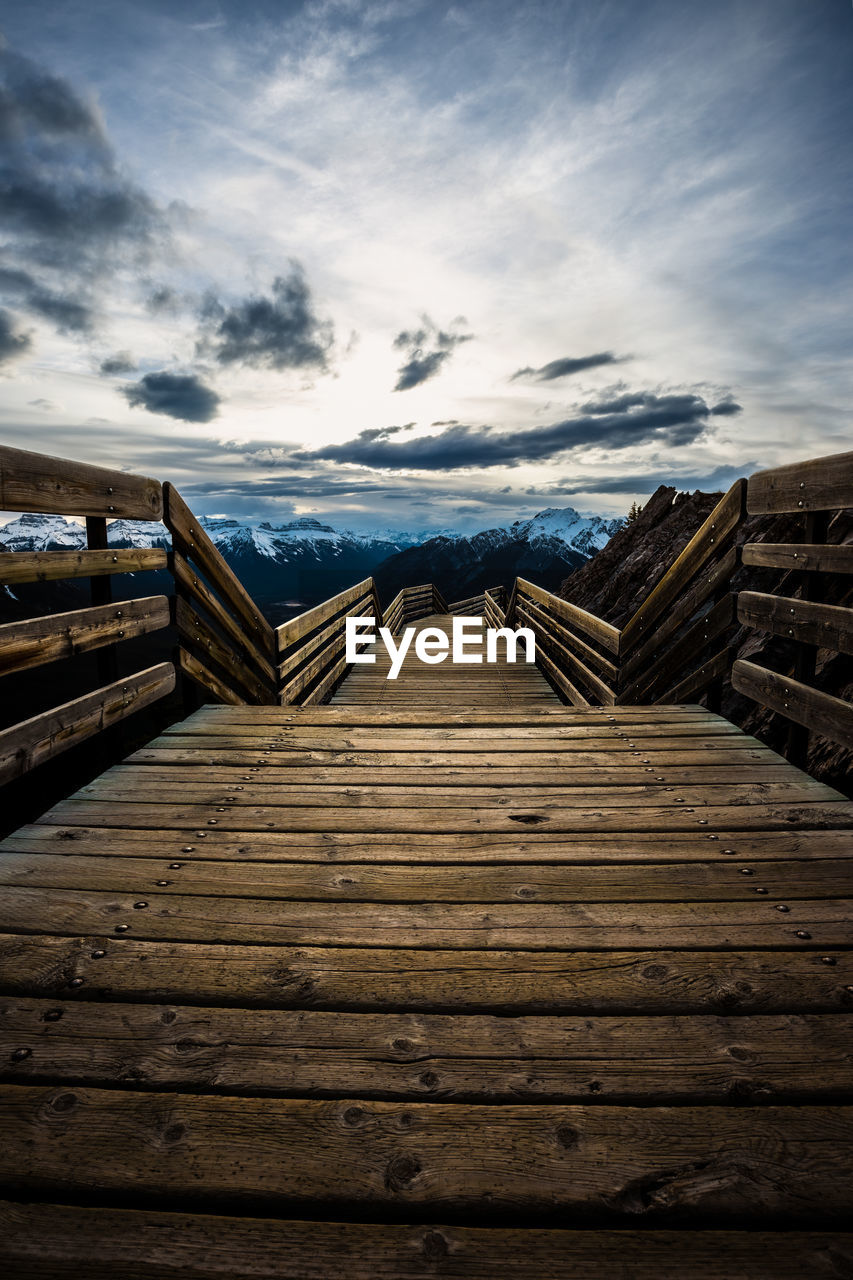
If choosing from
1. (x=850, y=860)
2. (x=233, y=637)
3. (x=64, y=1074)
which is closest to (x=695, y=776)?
(x=850, y=860)

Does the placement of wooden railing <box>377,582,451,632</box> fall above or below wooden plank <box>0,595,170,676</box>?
below

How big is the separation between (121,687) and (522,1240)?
3.36m

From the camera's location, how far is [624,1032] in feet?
5.74

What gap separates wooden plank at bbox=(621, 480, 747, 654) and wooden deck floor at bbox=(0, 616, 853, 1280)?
1917mm

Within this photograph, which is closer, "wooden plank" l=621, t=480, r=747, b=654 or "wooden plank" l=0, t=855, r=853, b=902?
"wooden plank" l=0, t=855, r=853, b=902

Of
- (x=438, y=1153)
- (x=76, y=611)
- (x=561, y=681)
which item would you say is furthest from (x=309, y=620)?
(x=438, y=1153)

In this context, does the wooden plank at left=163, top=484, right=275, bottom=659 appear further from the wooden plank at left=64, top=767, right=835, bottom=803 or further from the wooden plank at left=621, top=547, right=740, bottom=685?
the wooden plank at left=621, top=547, right=740, bottom=685

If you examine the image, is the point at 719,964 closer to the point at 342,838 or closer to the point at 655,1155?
the point at 655,1155

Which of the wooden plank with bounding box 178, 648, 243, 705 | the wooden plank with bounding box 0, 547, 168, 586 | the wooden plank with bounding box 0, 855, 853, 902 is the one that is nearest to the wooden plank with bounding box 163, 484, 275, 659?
the wooden plank with bounding box 0, 547, 168, 586

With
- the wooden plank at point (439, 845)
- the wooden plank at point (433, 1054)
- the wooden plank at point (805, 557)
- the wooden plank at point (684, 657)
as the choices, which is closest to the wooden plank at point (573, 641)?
the wooden plank at point (684, 657)

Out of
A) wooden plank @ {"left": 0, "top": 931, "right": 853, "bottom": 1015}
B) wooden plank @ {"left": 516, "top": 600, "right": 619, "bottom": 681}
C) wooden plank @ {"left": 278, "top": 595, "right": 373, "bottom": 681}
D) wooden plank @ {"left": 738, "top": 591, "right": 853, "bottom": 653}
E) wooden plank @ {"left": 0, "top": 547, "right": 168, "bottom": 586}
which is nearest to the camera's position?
wooden plank @ {"left": 0, "top": 931, "right": 853, "bottom": 1015}

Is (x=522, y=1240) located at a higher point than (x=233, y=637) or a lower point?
lower

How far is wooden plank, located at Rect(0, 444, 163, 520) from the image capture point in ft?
9.25

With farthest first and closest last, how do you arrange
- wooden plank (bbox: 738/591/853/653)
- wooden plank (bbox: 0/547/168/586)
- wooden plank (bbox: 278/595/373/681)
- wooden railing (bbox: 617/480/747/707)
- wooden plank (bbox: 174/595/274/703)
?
wooden plank (bbox: 278/595/373/681) → wooden plank (bbox: 174/595/274/703) → wooden railing (bbox: 617/480/747/707) → wooden plank (bbox: 738/591/853/653) → wooden plank (bbox: 0/547/168/586)
